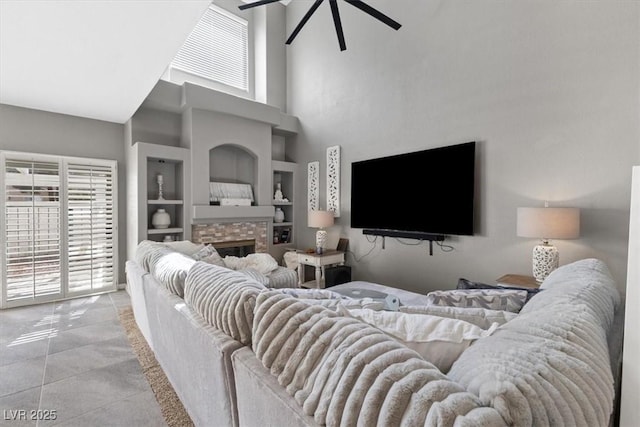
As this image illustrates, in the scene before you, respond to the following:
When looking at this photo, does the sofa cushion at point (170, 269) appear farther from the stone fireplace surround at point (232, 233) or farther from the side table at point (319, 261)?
the side table at point (319, 261)

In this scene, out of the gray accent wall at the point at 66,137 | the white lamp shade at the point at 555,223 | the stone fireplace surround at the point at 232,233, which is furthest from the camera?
the stone fireplace surround at the point at 232,233

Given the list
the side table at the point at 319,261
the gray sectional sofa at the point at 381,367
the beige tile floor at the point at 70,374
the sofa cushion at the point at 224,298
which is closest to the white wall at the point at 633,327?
the gray sectional sofa at the point at 381,367

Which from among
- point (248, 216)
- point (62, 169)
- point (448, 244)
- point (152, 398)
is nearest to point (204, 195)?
point (248, 216)

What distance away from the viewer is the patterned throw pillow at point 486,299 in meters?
1.33

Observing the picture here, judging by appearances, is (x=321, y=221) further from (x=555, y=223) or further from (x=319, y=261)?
(x=555, y=223)

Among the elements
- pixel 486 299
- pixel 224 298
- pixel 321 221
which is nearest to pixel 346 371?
pixel 224 298

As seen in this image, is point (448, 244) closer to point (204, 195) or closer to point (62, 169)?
point (204, 195)

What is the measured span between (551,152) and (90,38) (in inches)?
152

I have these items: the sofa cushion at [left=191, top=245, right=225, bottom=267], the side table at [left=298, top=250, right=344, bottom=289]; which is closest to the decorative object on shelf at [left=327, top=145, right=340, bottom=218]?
the side table at [left=298, top=250, right=344, bottom=289]

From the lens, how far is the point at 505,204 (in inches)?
117

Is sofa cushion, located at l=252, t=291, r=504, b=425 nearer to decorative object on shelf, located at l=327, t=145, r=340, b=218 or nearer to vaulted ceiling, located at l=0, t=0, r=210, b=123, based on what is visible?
vaulted ceiling, located at l=0, t=0, r=210, b=123

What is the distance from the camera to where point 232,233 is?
4602 millimetres

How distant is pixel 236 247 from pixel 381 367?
4.32m

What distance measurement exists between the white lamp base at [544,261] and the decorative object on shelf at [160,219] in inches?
165
